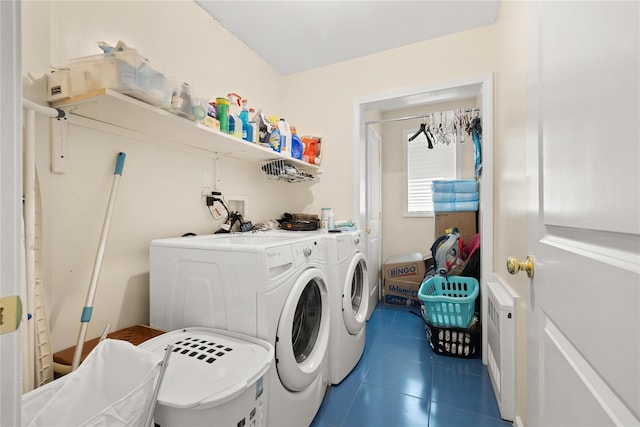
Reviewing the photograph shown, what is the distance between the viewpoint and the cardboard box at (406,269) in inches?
122

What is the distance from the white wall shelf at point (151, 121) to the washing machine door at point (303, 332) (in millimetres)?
918

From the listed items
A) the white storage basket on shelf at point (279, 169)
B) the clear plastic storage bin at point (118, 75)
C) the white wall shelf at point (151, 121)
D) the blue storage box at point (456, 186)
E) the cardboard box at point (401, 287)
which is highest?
the clear plastic storage bin at point (118, 75)

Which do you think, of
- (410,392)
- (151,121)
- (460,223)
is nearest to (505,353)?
(410,392)

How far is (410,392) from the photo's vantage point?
1.62m

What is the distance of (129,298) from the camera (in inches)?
54.5

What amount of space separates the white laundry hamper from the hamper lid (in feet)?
0.29

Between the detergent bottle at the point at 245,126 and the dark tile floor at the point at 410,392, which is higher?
the detergent bottle at the point at 245,126

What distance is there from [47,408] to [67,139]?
3.34 ft

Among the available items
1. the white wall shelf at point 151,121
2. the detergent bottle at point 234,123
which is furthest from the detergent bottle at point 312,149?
the detergent bottle at point 234,123

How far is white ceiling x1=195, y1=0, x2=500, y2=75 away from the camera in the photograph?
5.92 feet

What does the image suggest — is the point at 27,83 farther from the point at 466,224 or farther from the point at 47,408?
the point at 466,224

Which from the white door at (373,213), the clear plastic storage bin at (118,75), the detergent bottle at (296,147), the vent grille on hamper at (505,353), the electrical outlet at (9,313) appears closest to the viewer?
the electrical outlet at (9,313)

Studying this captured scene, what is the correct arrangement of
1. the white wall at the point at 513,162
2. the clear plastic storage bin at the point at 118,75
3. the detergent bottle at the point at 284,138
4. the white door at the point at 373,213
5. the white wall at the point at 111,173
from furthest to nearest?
the white door at the point at 373,213 < the detergent bottle at the point at 284,138 < the white wall at the point at 513,162 < the white wall at the point at 111,173 < the clear plastic storage bin at the point at 118,75

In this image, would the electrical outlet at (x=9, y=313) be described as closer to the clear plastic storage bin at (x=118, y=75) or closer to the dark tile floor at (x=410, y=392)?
the clear plastic storage bin at (x=118, y=75)
